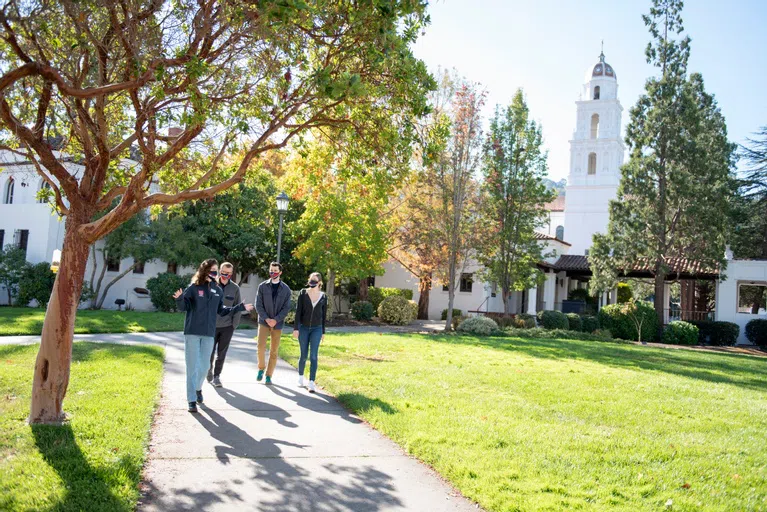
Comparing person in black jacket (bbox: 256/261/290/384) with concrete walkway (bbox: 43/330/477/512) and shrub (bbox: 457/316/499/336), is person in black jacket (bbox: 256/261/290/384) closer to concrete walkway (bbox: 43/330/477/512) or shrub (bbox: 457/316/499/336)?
concrete walkway (bbox: 43/330/477/512)

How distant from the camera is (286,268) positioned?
29719 mm

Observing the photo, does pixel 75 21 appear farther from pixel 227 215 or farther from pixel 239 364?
pixel 227 215

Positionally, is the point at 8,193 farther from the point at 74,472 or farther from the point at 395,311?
the point at 74,472

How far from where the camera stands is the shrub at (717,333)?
28453 millimetres

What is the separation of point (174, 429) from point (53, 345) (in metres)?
1.54

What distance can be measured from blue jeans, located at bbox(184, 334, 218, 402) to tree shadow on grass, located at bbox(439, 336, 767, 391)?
34.5 feet

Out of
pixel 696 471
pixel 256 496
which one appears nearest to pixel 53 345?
pixel 256 496

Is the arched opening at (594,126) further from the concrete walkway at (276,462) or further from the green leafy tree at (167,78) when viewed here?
the concrete walkway at (276,462)

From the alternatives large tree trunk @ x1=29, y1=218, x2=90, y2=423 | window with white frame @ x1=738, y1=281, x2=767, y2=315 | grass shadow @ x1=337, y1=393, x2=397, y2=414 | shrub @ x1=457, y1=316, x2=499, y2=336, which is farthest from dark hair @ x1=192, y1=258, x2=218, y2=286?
window with white frame @ x1=738, y1=281, x2=767, y2=315

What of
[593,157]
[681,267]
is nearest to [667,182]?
[681,267]

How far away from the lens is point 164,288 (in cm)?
2606

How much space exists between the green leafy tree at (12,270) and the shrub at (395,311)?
48.0 ft

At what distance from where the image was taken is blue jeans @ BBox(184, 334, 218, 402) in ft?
25.0

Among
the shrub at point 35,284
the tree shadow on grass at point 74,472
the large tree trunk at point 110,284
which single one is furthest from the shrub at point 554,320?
the tree shadow on grass at point 74,472
